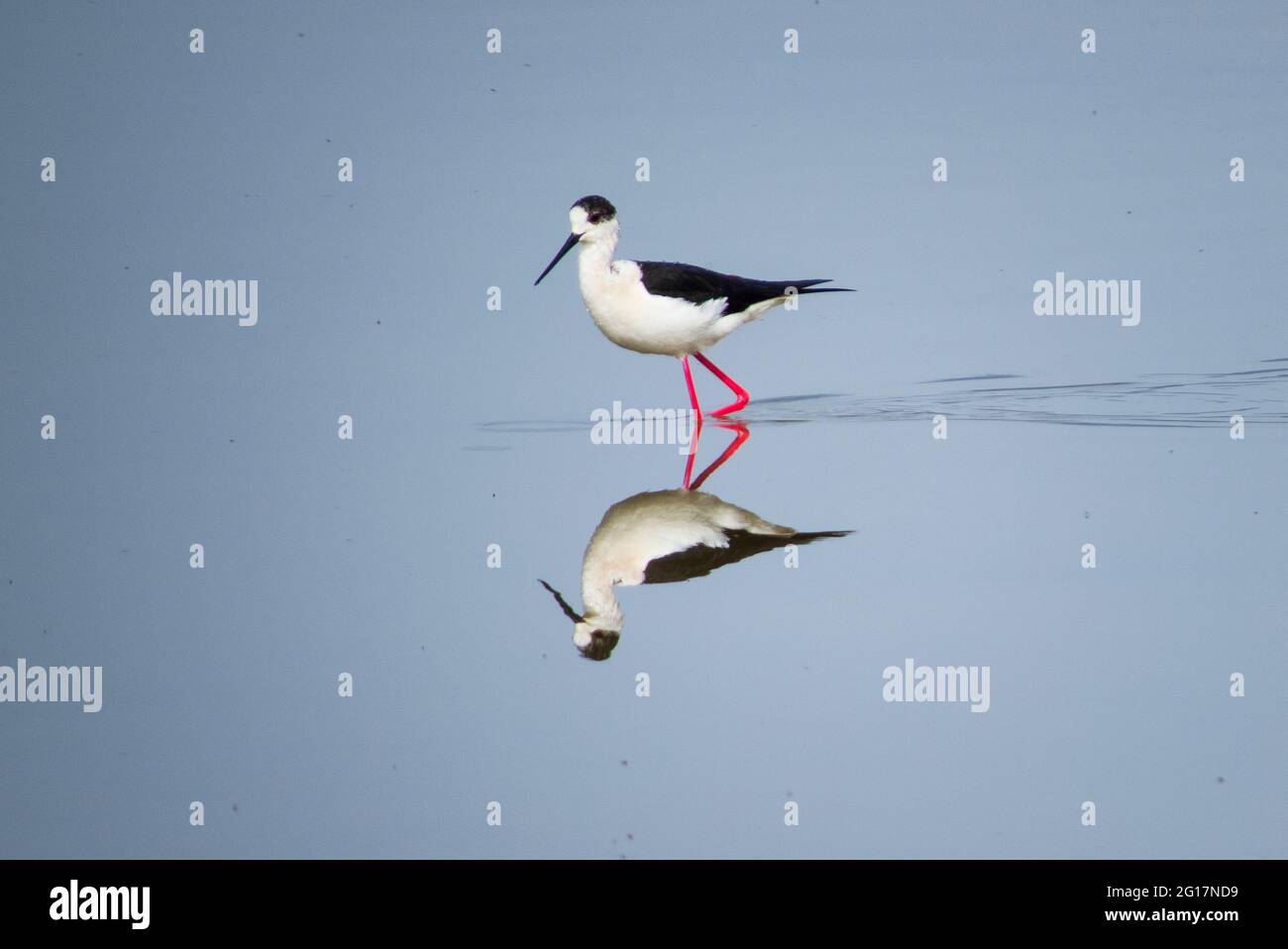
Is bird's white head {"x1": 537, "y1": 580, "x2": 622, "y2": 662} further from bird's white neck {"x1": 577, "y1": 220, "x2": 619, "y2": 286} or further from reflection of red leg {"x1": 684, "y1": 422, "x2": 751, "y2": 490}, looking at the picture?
bird's white neck {"x1": 577, "y1": 220, "x2": 619, "y2": 286}

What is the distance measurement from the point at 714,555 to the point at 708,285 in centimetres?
244

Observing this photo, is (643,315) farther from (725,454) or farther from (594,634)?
(594,634)

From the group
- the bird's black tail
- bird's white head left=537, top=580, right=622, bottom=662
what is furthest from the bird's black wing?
bird's white head left=537, top=580, right=622, bottom=662

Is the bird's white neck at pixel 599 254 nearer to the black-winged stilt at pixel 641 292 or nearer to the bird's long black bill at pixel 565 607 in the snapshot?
the black-winged stilt at pixel 641 292

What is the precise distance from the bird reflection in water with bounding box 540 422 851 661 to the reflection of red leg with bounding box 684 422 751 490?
112 millimetres

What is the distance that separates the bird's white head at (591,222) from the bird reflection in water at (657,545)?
182 centimetres

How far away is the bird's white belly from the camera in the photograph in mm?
8742

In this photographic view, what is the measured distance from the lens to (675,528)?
23.1 feet

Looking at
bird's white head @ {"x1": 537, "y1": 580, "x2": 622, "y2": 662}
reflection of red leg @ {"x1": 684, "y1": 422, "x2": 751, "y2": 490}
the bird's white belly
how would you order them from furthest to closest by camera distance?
the bird's white belly → reflection of red leg @ {"x1": 684, "y1": 422, "x2": 751, "y2": 490} → bird's white head @ {"x1": 537, "y1": 580, "x2": 622, "y2": 662}

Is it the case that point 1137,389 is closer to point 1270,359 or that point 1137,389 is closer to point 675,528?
point 1270,359

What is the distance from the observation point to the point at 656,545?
272 inches

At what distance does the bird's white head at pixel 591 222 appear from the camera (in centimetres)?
876
